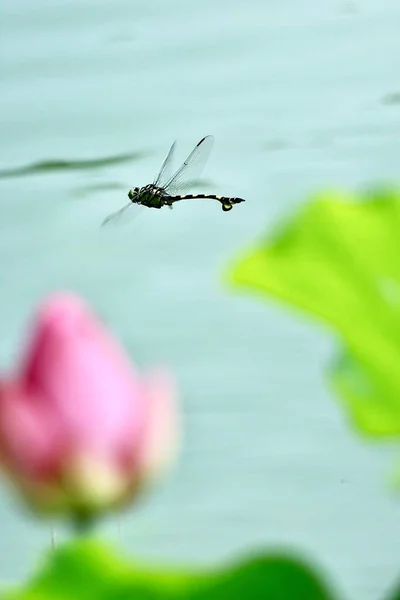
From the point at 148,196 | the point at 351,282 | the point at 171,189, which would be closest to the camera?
the point at 351,282

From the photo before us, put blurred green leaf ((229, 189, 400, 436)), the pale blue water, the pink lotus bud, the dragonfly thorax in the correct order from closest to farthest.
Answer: the pink lotus bud
blurred green leaf ((229, 189, 400, 436))
the pale blue water
the dragonfly thorax

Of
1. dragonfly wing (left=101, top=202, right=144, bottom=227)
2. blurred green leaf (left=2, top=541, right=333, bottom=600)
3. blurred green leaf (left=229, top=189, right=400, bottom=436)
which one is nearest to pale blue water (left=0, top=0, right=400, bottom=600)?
dragonfly wing (left=101, top=202, right=144, bottom=227)

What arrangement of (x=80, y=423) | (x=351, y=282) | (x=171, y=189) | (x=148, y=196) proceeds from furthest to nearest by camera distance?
(x=171, y=189)
(x=148, y=196)
(x=351, y=282)
(x=80, y=423)

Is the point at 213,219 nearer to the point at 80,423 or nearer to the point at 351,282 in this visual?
the point at 351,282

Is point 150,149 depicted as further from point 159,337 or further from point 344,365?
point 344,365

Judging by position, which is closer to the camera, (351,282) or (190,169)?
(351,282)

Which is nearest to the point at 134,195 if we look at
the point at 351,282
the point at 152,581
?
the point at 351,282

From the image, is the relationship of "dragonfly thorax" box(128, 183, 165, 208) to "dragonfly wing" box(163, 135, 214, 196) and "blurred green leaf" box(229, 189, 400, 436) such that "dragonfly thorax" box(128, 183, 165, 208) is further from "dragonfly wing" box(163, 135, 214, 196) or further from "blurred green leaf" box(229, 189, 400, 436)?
"blurred green leaf" box(229, 189, 400, 436)

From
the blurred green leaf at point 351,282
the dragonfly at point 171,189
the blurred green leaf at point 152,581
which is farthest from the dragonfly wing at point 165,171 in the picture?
the blurred green leaf at point 152,581
